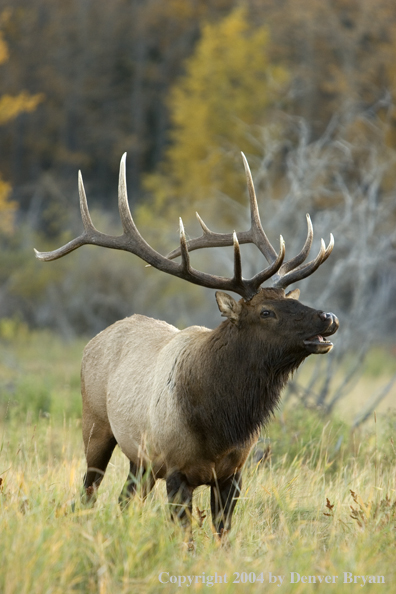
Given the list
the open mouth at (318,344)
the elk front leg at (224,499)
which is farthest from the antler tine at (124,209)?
the elk front leg at (224,499)

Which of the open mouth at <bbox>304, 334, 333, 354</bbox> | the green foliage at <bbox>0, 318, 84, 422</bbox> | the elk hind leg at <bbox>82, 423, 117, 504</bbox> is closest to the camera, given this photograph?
the open mouth at <bbox>304, 334, 333, 354</bbox>

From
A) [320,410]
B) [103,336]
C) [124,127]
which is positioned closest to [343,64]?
[124,127]

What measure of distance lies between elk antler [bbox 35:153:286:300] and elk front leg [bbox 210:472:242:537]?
1.04m

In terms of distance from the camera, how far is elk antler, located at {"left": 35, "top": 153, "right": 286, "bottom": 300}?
4270 millimetres

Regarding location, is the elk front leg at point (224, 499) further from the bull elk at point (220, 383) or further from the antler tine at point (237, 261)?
the antler tine at point (237, 261)

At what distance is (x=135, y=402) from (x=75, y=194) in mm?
21824

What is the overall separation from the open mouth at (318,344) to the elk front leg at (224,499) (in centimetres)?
85

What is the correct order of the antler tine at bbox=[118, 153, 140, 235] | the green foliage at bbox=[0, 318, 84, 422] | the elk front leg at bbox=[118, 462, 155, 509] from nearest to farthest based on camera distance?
the elk front leg at bbox=[118, 462, 155, 509], the antler tine at bbox=[118, 153, 140, 235], the green foliage at bbox=[0, 318, 84, 422]

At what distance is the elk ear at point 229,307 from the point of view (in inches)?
168

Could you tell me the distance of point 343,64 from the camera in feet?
80.0

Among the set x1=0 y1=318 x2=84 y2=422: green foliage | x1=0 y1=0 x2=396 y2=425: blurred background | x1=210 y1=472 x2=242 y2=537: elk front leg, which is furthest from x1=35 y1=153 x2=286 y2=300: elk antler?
x1=0 y1=0 x2=396 y2=425: blurred background

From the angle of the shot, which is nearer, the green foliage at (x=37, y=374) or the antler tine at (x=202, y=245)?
the antler tine at (x=202, y=245)

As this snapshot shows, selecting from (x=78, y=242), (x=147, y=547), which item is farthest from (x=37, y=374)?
(x=147, y=547)

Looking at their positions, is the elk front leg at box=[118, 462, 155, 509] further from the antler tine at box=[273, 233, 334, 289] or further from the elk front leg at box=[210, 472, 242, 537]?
the antler tine at box=[273, 233, 334, 289]
